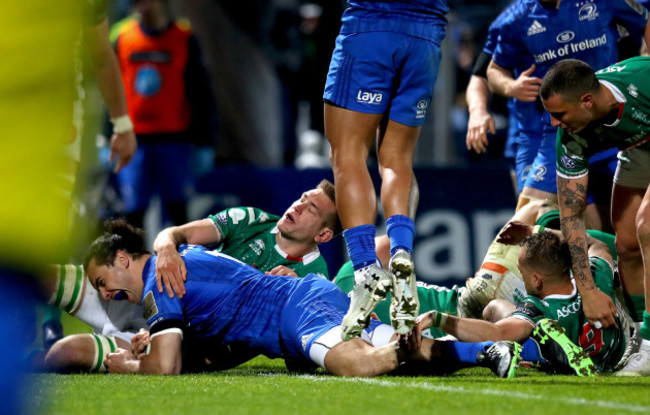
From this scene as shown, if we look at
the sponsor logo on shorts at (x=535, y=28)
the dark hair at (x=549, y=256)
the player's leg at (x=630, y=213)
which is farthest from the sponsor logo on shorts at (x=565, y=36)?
the dark hair at (x=549, y=256)

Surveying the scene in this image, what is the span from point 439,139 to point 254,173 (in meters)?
2.10

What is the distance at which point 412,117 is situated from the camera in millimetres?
5090

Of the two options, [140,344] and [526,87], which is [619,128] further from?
[140,344]

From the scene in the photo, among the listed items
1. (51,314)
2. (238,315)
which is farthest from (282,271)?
(51,314)

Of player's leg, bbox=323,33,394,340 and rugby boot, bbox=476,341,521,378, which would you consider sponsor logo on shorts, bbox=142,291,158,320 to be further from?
rugby boot, bbox=476,341,521,378

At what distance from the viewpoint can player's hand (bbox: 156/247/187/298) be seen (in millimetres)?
4992

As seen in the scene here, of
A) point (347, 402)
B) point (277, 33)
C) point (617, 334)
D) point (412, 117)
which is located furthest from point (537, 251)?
point (277, 33)

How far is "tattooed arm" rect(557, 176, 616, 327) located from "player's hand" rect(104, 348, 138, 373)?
2258 millimetres

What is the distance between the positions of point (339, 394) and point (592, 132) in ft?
6.17

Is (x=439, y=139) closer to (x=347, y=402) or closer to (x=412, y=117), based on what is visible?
(x=412, y=117)

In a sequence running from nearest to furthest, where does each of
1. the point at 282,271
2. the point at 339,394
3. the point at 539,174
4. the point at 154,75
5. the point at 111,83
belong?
the point at 339,394
the point at 111,83
the point at 282,271
the point at 539,174
the point at 154,75

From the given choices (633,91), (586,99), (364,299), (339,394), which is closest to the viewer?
(339,394)

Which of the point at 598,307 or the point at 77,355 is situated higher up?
the point at 598,307

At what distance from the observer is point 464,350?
4805 millimetres
